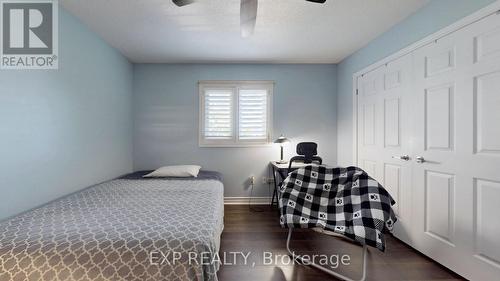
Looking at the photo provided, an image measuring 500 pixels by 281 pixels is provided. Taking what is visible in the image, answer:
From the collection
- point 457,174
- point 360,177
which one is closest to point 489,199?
point 457,174

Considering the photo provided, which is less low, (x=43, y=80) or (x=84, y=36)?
(x=84, y=36)

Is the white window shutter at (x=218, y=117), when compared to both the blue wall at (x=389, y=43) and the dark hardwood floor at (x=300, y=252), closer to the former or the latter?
the dark hardwood floor at (x=300, y=252)

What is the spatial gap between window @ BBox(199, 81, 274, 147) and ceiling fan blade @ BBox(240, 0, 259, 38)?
1656 millimetres

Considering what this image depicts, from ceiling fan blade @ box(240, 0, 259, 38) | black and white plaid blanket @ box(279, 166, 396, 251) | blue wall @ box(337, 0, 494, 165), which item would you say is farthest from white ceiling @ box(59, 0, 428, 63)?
black and white plaid blanket @ box(279, 166, 396, 251)

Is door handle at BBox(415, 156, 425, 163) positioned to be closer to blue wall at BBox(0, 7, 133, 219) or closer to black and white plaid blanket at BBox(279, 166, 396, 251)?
black and white plaid blanket at BBox(279, 166, 396, 251)

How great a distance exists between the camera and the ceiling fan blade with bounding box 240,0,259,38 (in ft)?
5.55

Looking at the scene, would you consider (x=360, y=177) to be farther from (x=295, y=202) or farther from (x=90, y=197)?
(x=90, y=197)

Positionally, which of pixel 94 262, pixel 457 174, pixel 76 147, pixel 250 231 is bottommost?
pixel 250 231

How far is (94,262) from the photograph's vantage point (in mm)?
1175

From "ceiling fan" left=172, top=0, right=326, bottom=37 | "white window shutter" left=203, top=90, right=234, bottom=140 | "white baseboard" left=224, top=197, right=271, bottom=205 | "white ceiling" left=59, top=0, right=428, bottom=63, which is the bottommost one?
"white baseboard" left=224, top=197, right=271, bottom=205

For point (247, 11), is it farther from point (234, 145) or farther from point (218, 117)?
point (234, 145)

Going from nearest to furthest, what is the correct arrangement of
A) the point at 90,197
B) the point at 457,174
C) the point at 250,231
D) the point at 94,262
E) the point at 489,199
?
the point at 94,262 < the point at 489,199 < the point at 457,174 < the point at 90,197 < the point at 250,231

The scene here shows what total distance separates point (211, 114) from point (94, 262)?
2.83 metres

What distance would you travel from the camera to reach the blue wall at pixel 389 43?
1.87 metres
